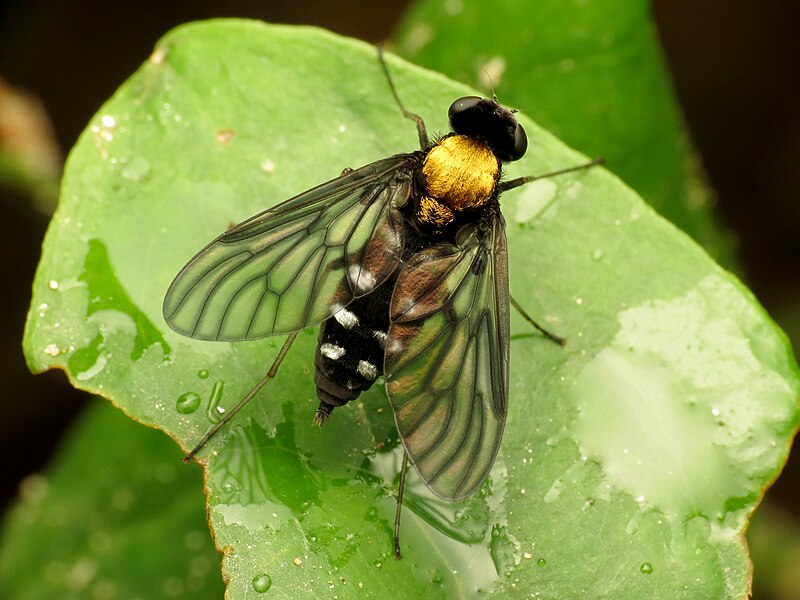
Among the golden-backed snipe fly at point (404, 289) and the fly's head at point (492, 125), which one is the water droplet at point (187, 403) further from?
the fly's head at point (492, 125)

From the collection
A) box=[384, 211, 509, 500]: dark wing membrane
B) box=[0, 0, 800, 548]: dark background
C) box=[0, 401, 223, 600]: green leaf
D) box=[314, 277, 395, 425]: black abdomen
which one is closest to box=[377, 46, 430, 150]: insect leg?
box=[384, 211, 509, 500]: dark wing membrane

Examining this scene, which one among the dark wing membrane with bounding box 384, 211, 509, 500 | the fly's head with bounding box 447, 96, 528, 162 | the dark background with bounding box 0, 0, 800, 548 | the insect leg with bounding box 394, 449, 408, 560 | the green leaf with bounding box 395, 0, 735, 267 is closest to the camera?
the dark wing membrane with bounding box 384, 211, 509, 500

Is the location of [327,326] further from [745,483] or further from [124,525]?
[124,525]

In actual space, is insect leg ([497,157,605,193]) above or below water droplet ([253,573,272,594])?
above

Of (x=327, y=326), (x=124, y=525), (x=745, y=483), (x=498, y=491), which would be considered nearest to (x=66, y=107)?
(x=124, y=525)

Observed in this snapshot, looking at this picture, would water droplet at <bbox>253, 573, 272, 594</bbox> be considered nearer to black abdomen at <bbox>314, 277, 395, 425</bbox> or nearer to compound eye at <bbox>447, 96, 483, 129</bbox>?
black abdomen at <bbox>314, 277, 395, 425</bbox>

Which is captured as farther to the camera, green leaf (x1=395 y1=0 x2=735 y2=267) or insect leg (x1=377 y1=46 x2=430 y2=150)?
green leaf (x1=395 y1=0 x2=735 y2=267)
